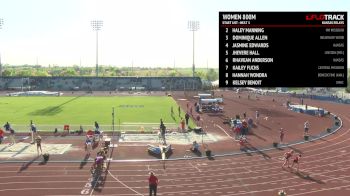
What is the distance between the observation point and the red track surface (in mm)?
26406

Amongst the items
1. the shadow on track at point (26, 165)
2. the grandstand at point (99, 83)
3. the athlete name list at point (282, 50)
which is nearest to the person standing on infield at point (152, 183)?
the athlete name list at point (282, 50)

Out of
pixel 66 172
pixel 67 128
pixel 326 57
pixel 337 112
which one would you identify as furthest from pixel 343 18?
pixel 337 112

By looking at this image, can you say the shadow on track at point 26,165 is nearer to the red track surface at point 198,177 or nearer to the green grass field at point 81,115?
the red track surface at point 198,177

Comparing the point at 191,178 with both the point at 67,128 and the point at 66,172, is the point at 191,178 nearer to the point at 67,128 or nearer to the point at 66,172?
the point at 66,172

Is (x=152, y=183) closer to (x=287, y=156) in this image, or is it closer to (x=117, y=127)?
(x=287, y=156)

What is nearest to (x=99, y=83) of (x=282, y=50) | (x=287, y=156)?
(x=287, y=156)

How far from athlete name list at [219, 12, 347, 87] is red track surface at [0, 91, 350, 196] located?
1172cm

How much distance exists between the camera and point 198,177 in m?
29.2

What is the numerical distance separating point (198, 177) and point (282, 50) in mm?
15050

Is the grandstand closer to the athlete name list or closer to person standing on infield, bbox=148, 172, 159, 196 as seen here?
person standing on infield, bbox=148, 172, 159, 196

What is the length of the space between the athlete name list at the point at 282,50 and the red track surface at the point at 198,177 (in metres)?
11.7

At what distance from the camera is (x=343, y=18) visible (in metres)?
15.7

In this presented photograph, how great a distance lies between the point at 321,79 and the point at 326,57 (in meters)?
0.89

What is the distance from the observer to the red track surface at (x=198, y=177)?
26.4 meters
